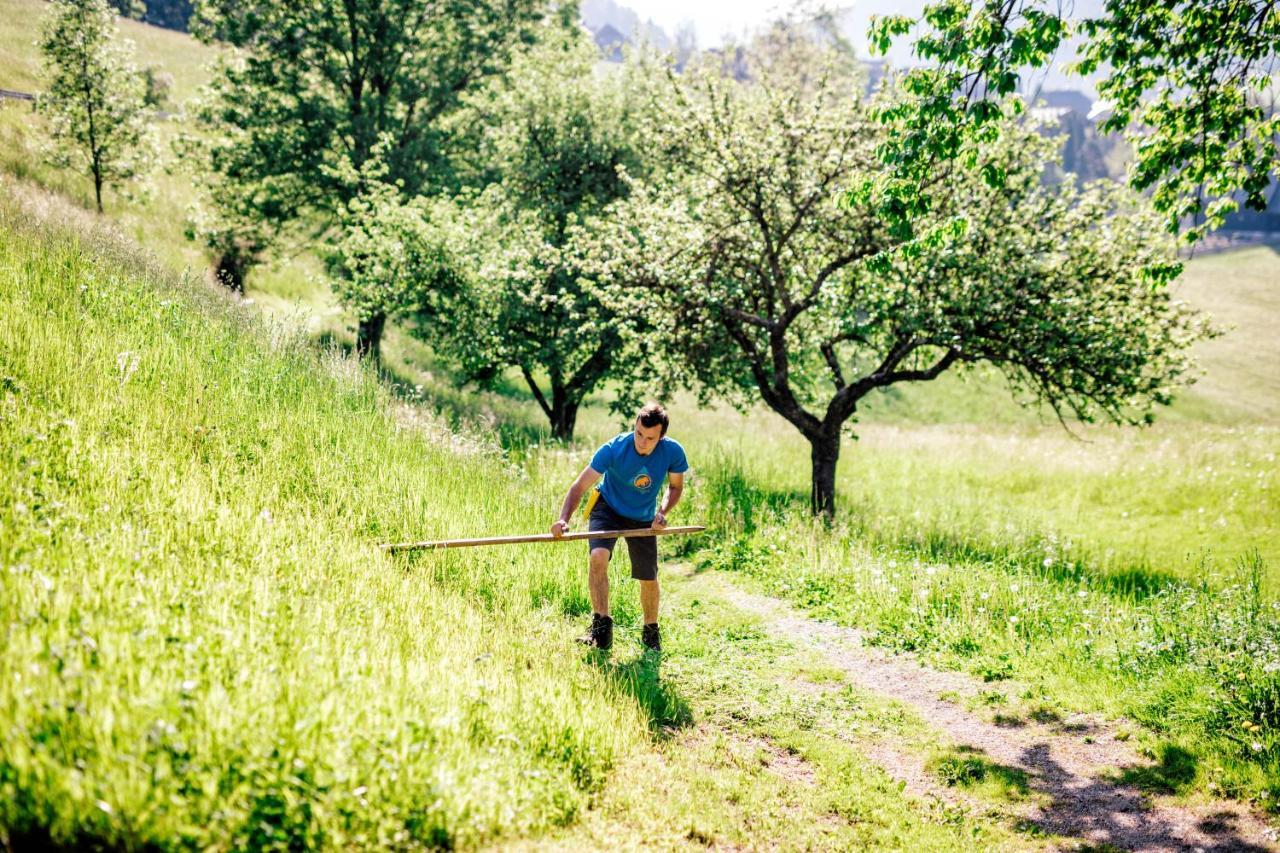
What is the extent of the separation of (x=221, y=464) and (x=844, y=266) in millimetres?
10017

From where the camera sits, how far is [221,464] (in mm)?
6496

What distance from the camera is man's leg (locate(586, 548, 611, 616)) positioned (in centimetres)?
659

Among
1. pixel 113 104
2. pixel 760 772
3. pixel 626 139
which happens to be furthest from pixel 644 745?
pixel 113 104

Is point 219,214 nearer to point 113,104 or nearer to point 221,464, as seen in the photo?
point 113,104

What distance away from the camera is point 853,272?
12.2 metres

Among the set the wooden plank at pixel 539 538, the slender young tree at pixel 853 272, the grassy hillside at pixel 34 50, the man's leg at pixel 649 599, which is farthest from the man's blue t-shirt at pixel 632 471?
the grassy hillside at pixel 34 50

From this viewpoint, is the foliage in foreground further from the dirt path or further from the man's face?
the dirt path

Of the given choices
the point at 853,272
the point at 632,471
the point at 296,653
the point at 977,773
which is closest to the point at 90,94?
the point at 853,272

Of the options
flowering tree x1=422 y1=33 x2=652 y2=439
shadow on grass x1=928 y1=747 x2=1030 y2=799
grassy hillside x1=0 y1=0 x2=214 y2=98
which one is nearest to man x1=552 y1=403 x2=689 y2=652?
shadow on grass x1=928 y1=747 x2=1030 y2=799

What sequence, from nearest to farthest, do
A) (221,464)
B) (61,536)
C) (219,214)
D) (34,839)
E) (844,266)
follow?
(34,839)
(61,536)
(221,464)
(844,266)
(219,214)

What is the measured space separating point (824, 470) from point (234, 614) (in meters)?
10.2

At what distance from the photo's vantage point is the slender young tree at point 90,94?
18781 millimetres

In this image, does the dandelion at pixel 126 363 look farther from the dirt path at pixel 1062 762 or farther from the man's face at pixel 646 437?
the dirt path at pixel 1062 762

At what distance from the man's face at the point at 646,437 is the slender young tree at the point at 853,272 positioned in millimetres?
5563
